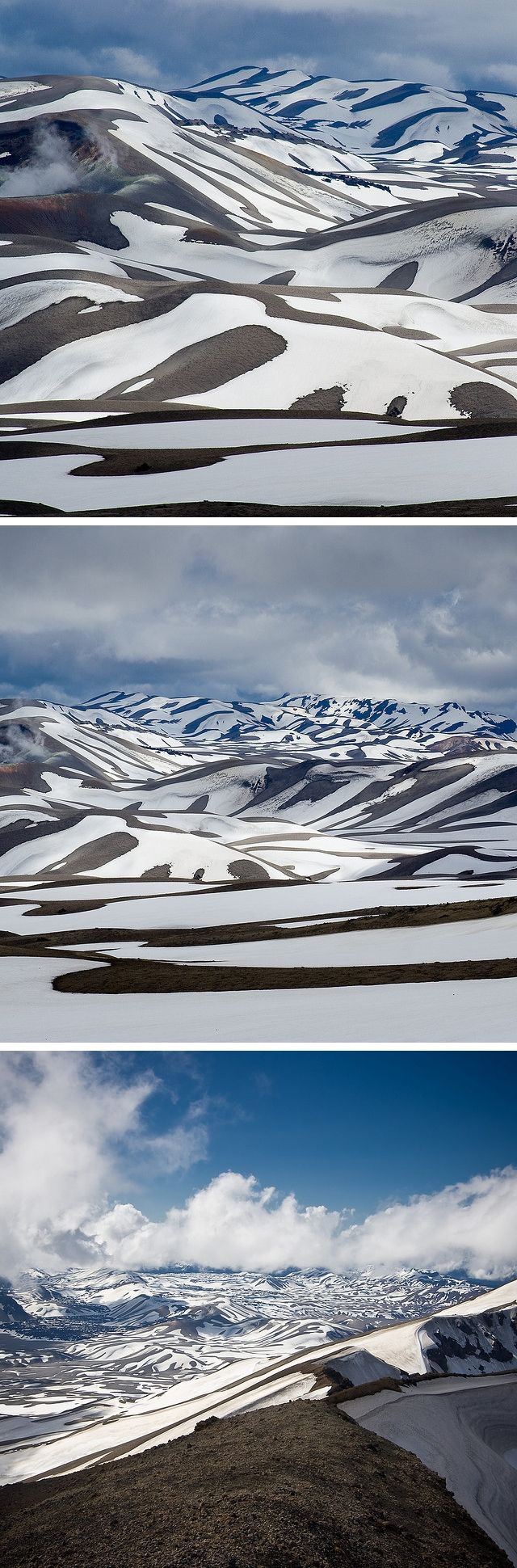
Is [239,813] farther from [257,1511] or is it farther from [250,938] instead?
[257,1511]

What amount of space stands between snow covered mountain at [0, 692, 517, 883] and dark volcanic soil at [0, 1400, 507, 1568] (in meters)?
28.3

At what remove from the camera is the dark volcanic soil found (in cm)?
1670

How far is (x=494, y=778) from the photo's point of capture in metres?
123

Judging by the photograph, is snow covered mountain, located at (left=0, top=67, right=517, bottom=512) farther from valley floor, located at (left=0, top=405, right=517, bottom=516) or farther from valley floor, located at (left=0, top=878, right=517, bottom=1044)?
valley floor, located at (left=0, top=878, right=517, bottom=1044)

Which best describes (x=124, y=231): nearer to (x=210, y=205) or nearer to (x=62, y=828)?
(x=210, y=205)

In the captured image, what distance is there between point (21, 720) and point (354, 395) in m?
112

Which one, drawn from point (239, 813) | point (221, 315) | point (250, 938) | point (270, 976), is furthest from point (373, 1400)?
point (239, 813)

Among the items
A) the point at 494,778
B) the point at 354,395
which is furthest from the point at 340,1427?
the point at 494,778

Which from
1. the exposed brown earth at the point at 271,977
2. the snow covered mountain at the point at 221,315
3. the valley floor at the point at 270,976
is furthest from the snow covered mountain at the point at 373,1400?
the snow covered mountain at the point at 221,315

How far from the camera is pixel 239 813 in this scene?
15588cm

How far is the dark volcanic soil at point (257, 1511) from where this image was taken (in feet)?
54.8

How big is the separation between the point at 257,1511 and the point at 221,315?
48427mm

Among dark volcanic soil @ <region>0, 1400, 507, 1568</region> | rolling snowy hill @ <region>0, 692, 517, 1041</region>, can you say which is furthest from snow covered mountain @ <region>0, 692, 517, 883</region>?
dark volcanic soil @ <region>0, 1400, 507, 1568</region>

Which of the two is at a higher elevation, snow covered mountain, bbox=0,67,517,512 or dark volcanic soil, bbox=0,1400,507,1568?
snow covered mountain, bbox=0,67,517,512
